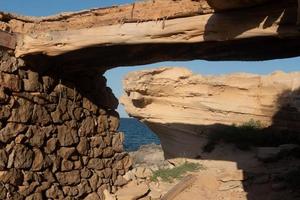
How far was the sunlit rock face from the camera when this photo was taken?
1359 centimetres

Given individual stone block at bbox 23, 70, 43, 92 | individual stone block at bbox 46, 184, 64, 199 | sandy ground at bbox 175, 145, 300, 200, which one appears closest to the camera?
individual stone block at bbox 23, 70, 43, 92

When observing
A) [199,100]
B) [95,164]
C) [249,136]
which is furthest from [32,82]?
[199,100]

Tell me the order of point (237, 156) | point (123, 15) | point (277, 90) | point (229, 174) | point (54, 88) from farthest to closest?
point (277, 90)
point (237, 156)
point (229, 174)
point (54, 88)
point (123, 15)

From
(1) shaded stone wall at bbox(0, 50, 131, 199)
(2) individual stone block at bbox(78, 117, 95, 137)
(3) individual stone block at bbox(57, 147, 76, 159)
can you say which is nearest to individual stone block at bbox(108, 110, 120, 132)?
(1) shaded stone wall at bbox(0, 50, 131, 199)

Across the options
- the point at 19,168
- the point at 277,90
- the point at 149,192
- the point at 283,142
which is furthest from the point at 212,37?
the point at 277,90

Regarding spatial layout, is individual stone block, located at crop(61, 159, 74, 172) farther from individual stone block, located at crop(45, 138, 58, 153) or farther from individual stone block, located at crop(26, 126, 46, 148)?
individual stone block, located at crop(26, 126, 46, 148)

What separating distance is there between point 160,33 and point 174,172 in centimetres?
497

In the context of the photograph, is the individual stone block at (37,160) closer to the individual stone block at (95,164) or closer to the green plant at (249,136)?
the individual stone block at (95,164)

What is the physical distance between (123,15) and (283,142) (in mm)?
8173

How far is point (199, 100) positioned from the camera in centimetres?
1421

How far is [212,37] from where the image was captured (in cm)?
420

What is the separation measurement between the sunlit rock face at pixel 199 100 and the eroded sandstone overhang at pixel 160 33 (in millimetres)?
8378

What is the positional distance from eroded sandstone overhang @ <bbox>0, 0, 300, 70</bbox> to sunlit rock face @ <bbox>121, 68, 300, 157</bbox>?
838cm

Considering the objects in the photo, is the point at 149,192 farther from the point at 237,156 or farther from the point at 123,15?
the point at 237,156
